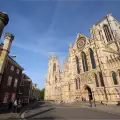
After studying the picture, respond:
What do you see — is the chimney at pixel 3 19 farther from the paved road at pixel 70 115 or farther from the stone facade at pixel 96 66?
the stone facade at pixel 96 66

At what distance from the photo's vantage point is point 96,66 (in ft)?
100

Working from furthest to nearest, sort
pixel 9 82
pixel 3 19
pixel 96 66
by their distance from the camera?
pixel 96 66 < pixel 9 82 < pixel 3 19

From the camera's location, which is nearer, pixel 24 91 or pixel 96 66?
pixel 96 66

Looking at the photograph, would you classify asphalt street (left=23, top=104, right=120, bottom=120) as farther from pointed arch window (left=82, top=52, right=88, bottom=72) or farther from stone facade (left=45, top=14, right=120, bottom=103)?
pointed arch window (left=82, top=52, right=88, bottom=72)

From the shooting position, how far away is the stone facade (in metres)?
26.2

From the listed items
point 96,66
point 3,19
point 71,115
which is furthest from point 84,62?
point 3,19

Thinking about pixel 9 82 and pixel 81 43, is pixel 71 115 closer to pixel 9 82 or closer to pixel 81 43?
pixel 9 82

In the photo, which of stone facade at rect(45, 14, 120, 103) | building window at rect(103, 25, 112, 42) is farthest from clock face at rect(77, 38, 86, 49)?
building window at rect(103, 25, 112, 42)

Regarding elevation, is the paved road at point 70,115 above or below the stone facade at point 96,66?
below

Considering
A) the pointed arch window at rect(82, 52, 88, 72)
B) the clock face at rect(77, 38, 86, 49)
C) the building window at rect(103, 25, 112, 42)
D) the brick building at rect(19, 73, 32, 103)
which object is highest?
the building window at rect(103, 25, 112, 42)

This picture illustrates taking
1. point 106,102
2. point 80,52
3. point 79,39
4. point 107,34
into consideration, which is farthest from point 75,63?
point 107,34

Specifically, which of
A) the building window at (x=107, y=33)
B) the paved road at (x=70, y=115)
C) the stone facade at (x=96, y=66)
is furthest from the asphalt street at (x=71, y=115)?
the building window at (x=107, y=33)

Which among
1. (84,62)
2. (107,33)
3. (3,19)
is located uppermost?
(107,33)

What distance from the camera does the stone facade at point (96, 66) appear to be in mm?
26219
